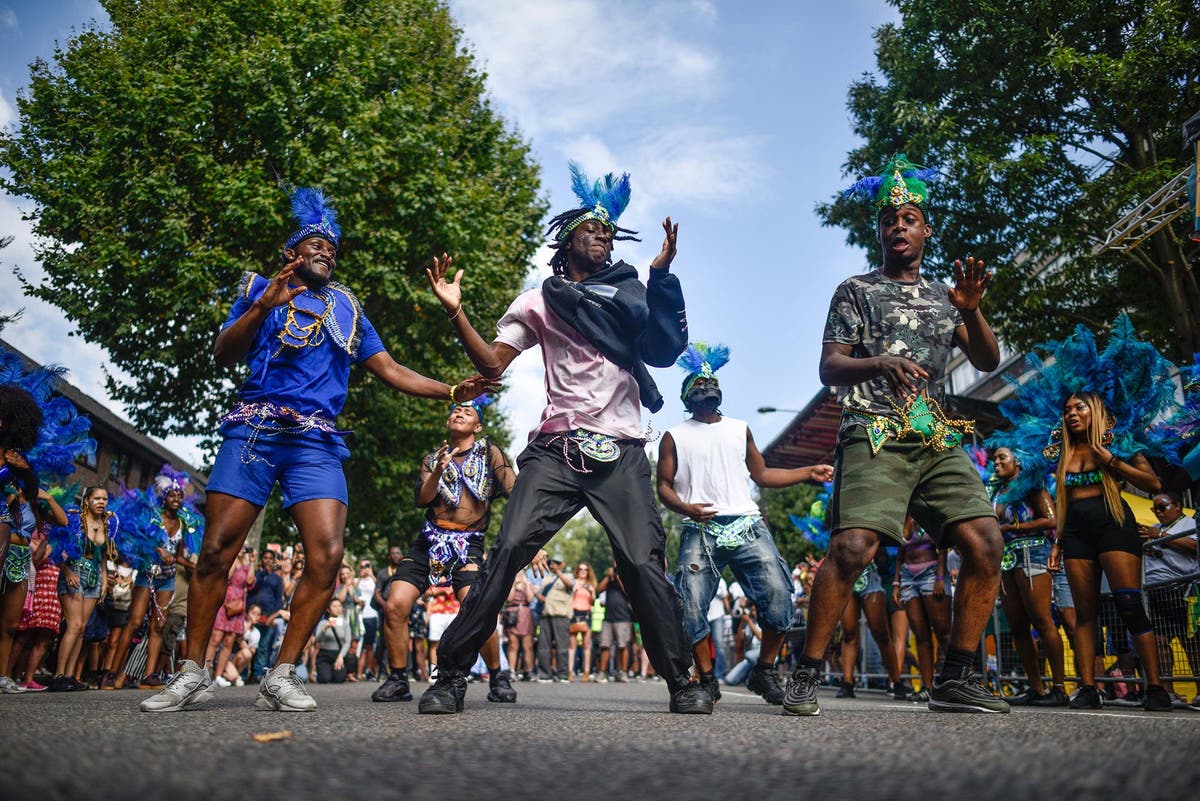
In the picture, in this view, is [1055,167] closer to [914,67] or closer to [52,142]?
[914,67]

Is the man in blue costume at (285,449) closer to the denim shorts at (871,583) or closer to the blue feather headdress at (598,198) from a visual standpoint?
the blue feather headdress at (598,198)

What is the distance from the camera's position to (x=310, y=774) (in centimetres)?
211

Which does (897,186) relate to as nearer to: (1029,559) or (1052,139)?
(1029,559)

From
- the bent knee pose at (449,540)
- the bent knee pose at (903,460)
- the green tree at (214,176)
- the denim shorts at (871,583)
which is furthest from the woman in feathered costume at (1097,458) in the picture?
the green tree at (214,176)

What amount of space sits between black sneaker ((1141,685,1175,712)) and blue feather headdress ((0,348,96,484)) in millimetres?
8200

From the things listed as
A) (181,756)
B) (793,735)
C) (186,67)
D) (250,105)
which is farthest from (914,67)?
(181,756)

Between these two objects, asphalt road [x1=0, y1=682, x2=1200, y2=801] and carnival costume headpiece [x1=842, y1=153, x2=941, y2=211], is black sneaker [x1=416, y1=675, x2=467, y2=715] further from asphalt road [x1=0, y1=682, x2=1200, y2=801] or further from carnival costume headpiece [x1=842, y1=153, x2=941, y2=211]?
carnival costume headpiece [x1=842, y1=153, x2=941, y2=211]

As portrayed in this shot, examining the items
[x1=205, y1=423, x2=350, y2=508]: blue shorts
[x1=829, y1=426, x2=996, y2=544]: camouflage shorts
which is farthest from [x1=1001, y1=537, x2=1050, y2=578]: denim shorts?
[x1=205, y1=423, x2=350, y2=508]: blue shorts

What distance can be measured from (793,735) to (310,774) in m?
1.67

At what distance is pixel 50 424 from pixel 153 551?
2554mm

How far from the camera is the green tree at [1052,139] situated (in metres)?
14.6

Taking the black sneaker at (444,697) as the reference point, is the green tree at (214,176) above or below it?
above

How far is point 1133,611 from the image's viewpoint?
628cm

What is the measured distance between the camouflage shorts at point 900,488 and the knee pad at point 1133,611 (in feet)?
7.92
